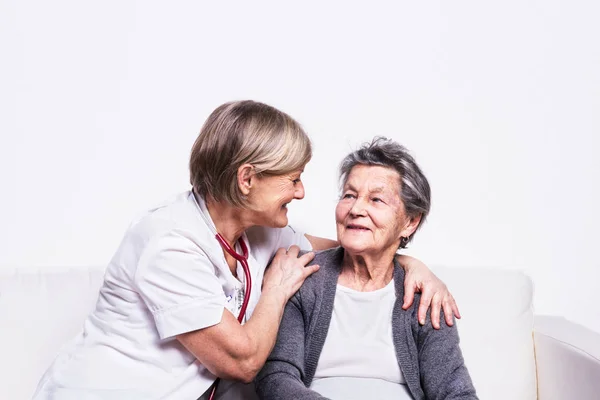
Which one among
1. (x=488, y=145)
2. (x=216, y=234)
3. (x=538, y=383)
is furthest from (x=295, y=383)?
(x=488, y=145)

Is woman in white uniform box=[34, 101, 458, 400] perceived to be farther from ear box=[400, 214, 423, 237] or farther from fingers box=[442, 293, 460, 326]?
ear box=[400, 214, 423, 237]

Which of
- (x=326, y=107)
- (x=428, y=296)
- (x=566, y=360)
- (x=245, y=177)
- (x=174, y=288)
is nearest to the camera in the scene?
(x=174, y=288)

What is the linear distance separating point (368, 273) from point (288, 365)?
14.3 inches

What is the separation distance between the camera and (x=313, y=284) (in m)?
2.14

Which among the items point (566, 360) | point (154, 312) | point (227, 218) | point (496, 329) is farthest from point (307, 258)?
point (566, 360)

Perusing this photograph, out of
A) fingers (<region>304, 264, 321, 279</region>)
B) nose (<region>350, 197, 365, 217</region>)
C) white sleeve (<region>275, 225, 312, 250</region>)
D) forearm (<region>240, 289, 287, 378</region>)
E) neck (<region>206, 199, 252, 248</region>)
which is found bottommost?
forearm (<region>240, 289, 287, 378</region>)

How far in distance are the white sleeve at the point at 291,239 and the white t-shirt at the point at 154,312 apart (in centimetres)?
31

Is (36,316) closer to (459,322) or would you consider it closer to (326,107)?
(326,107)

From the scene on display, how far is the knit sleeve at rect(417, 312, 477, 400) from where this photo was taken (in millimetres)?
1929

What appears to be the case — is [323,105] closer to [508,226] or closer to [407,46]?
[407,46]

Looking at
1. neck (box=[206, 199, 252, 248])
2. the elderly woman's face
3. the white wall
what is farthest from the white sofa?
neck (box=[206, 199, 252, 248])

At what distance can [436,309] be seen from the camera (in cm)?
204

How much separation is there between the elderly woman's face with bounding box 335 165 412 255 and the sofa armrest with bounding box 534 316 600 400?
0.70m

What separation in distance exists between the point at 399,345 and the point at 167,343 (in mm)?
628
